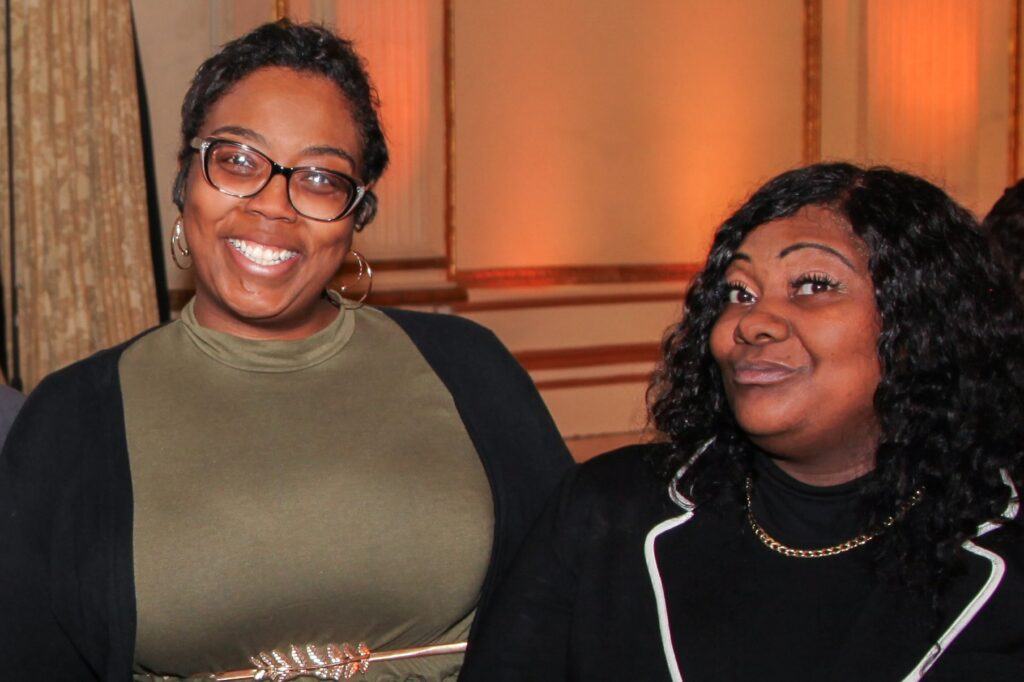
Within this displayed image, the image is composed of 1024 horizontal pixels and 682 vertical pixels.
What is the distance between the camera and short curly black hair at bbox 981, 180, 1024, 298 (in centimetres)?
273

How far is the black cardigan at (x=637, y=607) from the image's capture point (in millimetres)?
1627

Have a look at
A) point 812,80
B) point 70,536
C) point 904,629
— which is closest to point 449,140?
point 812,80

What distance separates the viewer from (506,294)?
654cm

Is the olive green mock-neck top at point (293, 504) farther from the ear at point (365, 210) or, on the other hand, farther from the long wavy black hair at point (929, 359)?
the long wavy black hair at point (929, 359)

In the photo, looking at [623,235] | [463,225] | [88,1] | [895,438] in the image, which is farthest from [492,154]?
[895,438]

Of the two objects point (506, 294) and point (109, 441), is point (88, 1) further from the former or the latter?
point (109, 441)

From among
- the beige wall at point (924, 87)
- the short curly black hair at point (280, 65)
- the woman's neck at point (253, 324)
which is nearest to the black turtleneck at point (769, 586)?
the woman's neck at point (253, 324)

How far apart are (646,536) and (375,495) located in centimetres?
42

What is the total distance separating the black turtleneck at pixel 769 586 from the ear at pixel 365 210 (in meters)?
0.73

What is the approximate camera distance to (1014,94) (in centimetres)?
829

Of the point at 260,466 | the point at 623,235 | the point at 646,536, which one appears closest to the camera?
the point at 646,536

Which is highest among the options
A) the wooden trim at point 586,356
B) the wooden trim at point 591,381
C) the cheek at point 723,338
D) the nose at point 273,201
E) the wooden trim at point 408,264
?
the nose at point 273,201

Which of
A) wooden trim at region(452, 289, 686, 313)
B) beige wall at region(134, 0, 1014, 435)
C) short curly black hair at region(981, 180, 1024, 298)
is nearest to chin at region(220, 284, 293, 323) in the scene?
short curly black hair at region(981, 180, 1024, 298)

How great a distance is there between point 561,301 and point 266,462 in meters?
4.84
